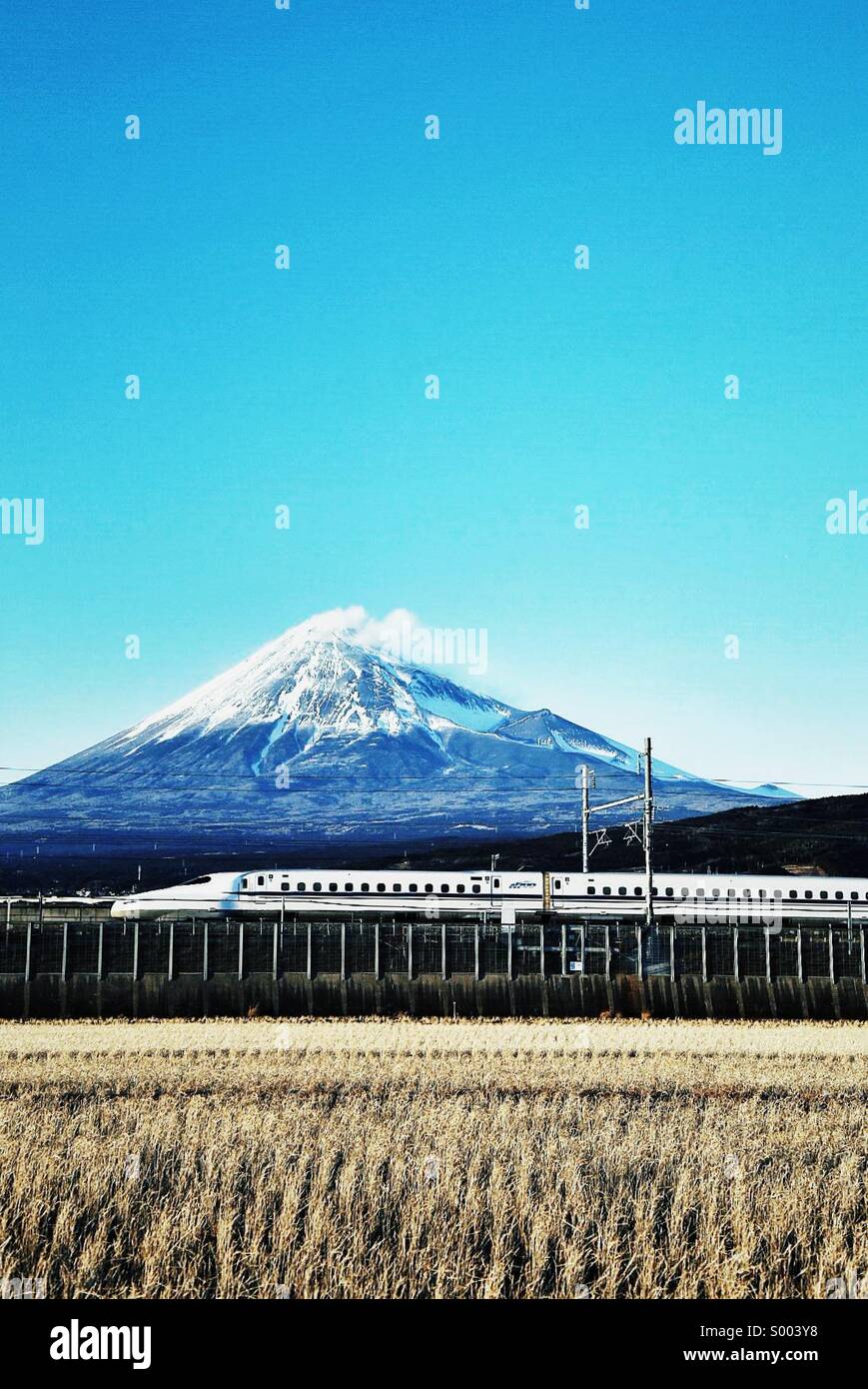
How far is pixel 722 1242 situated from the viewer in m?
13.2

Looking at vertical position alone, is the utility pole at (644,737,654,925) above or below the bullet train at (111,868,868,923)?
above

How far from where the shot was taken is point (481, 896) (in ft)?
276

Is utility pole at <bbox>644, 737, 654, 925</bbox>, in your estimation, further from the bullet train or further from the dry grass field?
the dry grass field

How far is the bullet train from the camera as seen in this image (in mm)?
81688

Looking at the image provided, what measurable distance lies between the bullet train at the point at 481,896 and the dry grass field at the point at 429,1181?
53.5 m

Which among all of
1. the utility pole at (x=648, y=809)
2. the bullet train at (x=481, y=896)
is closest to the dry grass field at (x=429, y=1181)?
the utility pole at (x=648, y=809)

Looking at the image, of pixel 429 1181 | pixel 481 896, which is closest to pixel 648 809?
pixel 481 896

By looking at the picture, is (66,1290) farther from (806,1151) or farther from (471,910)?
(471,910)

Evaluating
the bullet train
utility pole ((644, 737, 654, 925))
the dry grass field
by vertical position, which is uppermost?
utility pole ((644, 737, 654, 925))

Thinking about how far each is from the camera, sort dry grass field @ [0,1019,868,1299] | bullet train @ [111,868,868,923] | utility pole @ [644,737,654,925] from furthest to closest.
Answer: bullet train @ [111,868,868,923] < utility pole @ [644,737,654,925] < dry grass field @ [0,1019,868,1299]

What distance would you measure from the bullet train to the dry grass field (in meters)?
53.5

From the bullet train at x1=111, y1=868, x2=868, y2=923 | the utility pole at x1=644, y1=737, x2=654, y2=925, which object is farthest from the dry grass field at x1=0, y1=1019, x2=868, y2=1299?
the bullet train at x1=111, y1=868, x2=868, y2=923

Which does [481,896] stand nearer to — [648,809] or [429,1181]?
[648,809]

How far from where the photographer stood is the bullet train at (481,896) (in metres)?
81.7
